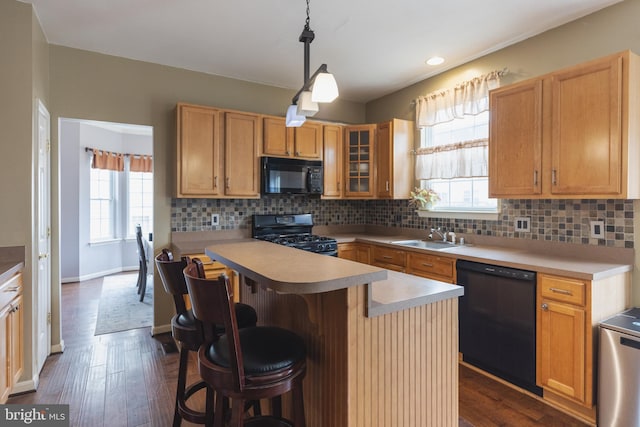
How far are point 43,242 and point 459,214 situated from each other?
3774 mm

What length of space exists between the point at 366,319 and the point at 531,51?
2875mm

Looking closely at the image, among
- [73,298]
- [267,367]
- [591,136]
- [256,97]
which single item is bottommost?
[73,298]

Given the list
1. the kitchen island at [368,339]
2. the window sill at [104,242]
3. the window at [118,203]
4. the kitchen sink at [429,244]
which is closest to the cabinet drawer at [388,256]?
the kitchen sink at [429,244]

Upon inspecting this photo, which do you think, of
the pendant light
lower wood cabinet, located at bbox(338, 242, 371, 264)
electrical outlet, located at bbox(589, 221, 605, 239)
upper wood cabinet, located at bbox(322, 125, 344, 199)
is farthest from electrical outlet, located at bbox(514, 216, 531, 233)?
the pendant light

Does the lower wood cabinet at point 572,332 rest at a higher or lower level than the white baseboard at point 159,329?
higher

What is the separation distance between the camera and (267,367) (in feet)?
4.45

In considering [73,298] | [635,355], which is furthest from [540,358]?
[73,298]

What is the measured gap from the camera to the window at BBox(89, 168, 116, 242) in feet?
20.7

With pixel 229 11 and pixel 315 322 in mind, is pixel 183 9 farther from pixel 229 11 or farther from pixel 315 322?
pixel 315 322

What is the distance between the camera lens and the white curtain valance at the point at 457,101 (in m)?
3.28

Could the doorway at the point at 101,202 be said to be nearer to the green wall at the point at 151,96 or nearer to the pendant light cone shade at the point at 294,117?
the green wall at the point at 151,96

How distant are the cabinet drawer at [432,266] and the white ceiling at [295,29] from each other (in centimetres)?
191

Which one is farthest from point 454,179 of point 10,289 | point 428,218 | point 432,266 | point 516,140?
point 10,289

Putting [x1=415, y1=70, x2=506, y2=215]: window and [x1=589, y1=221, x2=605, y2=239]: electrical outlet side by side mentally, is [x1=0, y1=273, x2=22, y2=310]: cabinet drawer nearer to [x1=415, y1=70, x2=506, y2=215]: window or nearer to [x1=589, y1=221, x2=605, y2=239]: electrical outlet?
[x1=415, y1=70, x2=506, y2=215]: window
